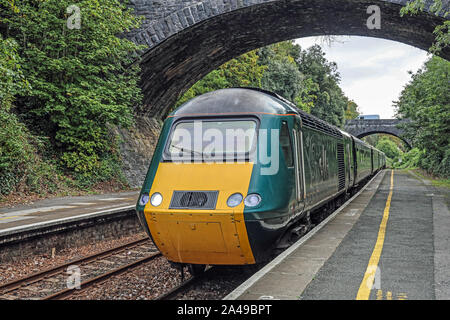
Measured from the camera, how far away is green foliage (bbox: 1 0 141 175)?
14898 mm

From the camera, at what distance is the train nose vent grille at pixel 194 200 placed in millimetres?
5457

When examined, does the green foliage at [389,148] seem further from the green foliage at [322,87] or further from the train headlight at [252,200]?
the train headlight at [252,200]

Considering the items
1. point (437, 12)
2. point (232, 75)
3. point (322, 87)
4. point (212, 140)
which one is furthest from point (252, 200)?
point (322, 87)

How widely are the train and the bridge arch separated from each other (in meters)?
12.7

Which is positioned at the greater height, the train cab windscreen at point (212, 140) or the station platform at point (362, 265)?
the train cab windscreen at point (212, 140)

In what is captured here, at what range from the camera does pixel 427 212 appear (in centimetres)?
1123

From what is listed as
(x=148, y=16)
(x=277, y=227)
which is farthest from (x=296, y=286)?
(x=148, y=16)

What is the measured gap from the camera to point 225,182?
560 centimetres

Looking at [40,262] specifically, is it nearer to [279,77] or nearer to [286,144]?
[286,144]

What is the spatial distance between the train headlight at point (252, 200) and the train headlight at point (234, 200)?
0.27 ft

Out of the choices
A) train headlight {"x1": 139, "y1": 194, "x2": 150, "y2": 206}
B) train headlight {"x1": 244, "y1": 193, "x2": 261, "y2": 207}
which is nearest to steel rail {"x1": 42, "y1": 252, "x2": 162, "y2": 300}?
train headlight {"x1": 139, "y1": 194, "x2": 150, "y2": 206}

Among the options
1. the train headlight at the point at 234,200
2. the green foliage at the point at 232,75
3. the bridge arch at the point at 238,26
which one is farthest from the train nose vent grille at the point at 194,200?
the green foliage at the point at 232,75

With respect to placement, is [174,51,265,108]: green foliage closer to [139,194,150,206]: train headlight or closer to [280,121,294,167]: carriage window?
[280,121,294,167]: carriage window
